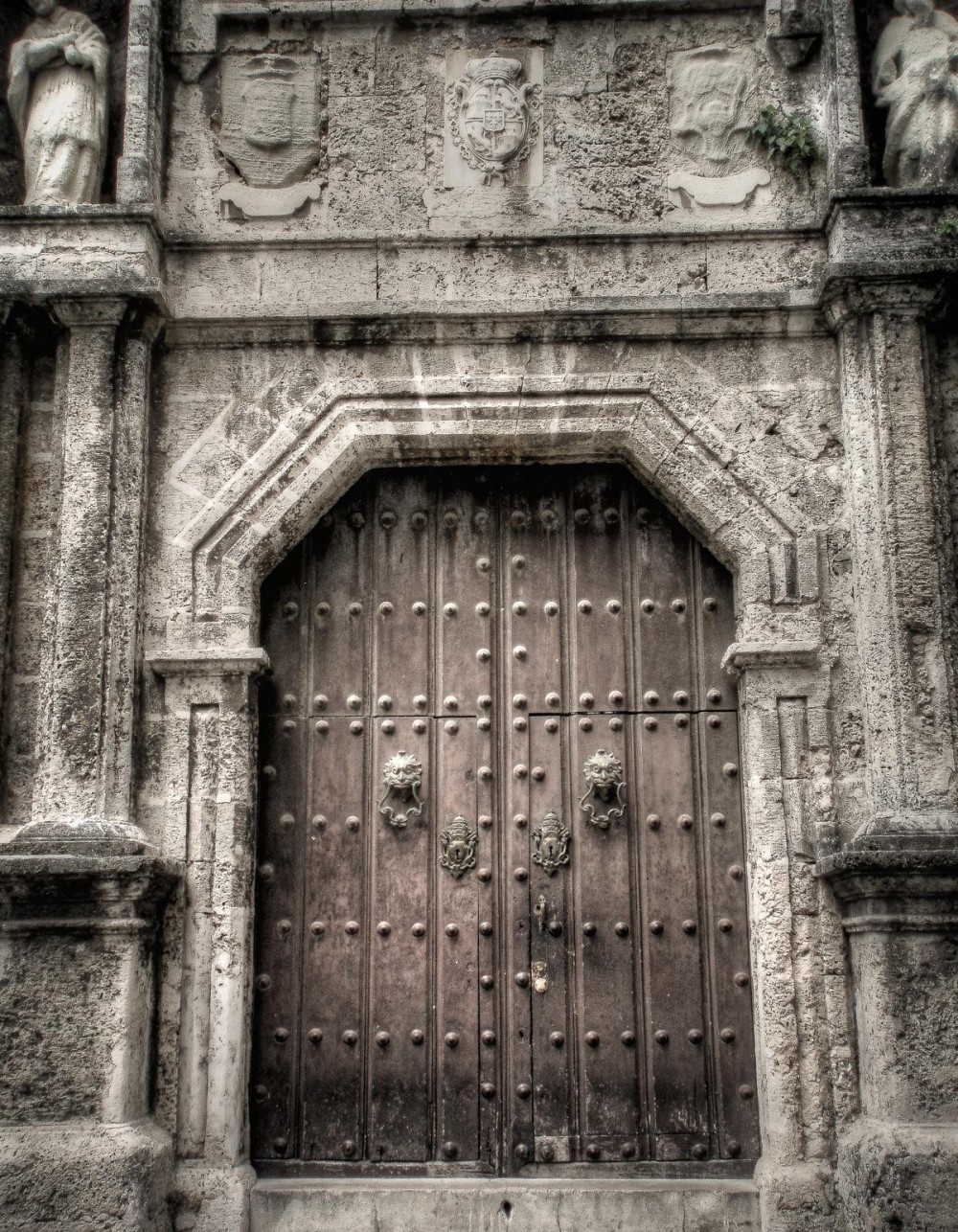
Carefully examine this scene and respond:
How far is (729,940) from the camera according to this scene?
3885 millimetres

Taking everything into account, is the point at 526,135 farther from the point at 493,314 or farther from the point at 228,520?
the point at 228,520

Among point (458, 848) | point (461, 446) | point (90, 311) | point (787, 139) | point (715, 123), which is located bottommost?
point (458, 848)

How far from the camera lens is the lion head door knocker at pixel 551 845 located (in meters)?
3.95

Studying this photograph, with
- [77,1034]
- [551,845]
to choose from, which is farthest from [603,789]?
[77,1034]

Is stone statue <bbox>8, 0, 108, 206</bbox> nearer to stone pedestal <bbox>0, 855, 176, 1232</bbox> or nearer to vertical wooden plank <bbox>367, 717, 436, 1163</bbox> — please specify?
vertical wooden plank <bbox>367, 717, 436, 1163</bbox>

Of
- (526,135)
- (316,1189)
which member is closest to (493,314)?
(526,135)

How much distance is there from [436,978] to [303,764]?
2.53 feet

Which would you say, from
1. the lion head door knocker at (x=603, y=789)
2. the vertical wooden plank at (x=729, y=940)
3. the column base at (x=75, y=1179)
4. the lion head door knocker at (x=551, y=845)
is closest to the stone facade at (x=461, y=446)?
the column base at (x=75, y=1179)

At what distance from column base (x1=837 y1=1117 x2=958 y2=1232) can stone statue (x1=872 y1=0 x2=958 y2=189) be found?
2.74 m

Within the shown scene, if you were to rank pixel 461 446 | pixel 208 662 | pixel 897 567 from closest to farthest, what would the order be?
pixel 897 567 < pixel 208 662 < pixel 461 446

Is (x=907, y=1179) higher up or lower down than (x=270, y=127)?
lower down

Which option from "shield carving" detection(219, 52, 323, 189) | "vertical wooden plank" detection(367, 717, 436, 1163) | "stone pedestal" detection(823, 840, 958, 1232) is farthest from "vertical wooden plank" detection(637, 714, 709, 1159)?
"shield carving" detection(219, 52, 323, 189)

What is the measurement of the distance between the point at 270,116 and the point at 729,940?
9.94ft

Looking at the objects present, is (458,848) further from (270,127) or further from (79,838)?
(270,127)
